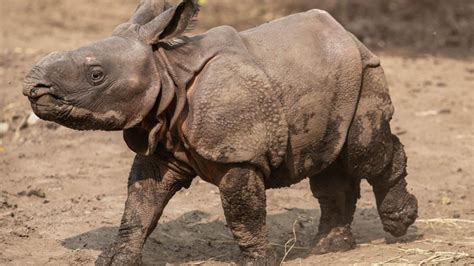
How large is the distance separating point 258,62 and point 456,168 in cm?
409

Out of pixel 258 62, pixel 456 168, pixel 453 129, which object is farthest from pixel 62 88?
pixel 453 129

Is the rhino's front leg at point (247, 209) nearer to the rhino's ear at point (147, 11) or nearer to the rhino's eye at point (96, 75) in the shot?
the rhino's eye at point (96, 75)

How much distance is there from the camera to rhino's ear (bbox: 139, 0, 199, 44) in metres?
6.80

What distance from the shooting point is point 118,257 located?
24.0ft

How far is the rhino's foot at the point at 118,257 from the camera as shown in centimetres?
729

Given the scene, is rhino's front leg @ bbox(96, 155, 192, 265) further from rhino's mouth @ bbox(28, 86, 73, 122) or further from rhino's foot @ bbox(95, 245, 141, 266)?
rhino's mouth @ bbox(28, 86, 73, 122)

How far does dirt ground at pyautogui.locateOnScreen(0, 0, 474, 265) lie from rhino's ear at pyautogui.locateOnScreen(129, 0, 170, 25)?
1.78 metres

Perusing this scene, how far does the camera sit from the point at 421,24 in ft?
53.8

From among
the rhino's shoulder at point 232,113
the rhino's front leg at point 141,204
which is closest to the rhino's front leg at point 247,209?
the rhino's shoulder at point 232,113

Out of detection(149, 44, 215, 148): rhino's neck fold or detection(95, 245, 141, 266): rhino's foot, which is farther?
detection(95, 245, 141, 266): rhino's foot

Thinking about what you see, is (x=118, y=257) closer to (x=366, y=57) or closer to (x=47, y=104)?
(x=47, y=104)

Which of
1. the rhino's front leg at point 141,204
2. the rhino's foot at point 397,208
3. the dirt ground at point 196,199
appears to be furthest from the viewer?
the rhino's foot at point 397,208

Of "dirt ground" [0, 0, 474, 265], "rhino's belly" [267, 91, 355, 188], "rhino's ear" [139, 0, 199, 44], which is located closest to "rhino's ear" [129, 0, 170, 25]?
"rhino's ear" [139, 0, 199, 44]

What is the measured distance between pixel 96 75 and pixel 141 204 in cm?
110
